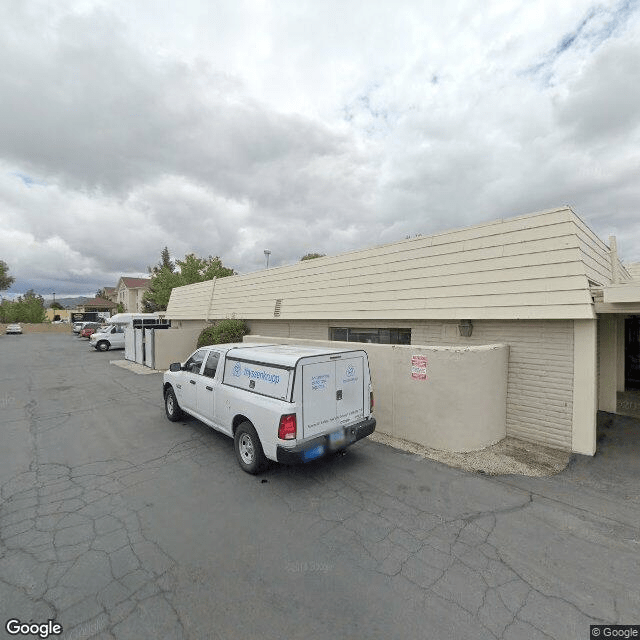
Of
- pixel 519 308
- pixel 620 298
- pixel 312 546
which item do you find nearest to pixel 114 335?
pixel 312 546

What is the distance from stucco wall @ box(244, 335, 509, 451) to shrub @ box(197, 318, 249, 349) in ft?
28.2

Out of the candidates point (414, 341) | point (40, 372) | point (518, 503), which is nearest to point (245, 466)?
point (518, 503)

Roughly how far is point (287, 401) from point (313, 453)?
2.70 feet

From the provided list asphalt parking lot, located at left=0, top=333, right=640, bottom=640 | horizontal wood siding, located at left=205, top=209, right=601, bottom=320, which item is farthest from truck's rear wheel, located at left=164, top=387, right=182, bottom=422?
horizontal wood siding, located at left=205, top=209, right=601, bottom=320

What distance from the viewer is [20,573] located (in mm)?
3049

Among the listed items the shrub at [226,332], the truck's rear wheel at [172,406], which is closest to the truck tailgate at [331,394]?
the truck's rear wheel at [172,406]

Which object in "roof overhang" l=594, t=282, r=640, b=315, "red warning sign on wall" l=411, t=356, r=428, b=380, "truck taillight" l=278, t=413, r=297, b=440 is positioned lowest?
"truck taillight" l=278, t=413, r=297, b=440

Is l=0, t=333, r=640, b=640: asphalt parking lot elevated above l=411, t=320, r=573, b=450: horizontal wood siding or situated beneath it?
situated beneath

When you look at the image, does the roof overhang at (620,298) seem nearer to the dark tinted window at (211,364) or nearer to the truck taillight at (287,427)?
the truck taillight at (287,427)

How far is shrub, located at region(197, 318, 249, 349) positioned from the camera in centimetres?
1384

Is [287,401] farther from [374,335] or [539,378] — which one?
[374,335]

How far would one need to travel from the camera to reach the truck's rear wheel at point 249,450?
4.87 meters

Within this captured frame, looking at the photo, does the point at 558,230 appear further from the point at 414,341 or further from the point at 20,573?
the point at 20,573

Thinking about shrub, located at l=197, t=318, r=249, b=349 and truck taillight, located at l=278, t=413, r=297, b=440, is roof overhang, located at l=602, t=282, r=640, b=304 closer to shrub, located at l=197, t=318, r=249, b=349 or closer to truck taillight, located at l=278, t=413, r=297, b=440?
truck taillight, located at l=278, t=413, r=297, b=440
